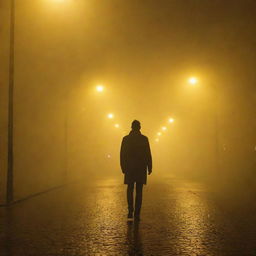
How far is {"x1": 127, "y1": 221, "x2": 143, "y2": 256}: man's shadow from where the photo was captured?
7.00m

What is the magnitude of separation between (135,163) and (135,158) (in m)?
0.12

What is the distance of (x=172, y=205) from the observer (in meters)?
14.0

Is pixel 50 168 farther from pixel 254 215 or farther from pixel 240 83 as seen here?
pixel 254 215

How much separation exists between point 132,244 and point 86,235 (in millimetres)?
1240

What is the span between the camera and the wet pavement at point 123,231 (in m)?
7.15

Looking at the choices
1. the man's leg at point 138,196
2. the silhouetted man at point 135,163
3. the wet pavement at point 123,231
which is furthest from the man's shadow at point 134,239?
the silhouetted man at point 135,163

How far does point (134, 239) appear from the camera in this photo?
8.02 metres

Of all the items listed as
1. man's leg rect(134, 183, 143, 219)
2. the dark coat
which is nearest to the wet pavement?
man's leg rect(134, 183, 143, 219)

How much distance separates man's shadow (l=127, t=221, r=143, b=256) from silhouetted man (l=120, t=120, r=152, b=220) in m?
0.56

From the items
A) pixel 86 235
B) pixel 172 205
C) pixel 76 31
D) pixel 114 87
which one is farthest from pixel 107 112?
pixel 86 235

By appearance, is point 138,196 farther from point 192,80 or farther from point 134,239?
point 192,80

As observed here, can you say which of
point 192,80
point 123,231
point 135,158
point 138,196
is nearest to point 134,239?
point 123,231

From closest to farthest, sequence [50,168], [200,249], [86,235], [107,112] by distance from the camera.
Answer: [200,249] < [86,235] < [50,168] < [107,112]

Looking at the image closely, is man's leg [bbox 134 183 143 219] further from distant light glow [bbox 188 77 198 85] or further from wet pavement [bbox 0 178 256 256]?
distant light glow [bbox 188 77 198 85]
